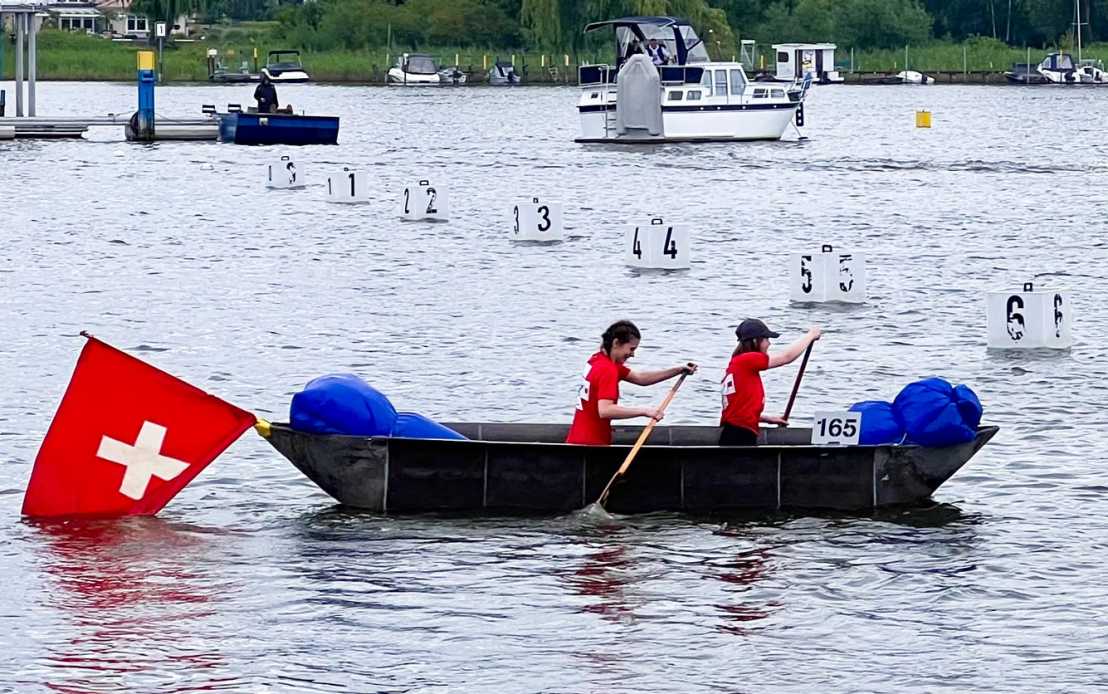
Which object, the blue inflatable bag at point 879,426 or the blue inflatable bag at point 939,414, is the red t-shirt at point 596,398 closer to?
the blue inflatable bag at point 879,426

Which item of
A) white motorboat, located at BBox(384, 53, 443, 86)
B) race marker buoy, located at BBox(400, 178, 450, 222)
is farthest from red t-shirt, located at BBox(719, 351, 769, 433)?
white motorboat, located at BBox(384, 53, 443, 86)

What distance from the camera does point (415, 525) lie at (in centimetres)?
1566

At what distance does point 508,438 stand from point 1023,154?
183 ft

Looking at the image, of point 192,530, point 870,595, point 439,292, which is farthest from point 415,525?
point 439,292

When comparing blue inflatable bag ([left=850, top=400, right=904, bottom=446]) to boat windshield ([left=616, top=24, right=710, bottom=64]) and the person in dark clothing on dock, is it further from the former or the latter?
boat windshield ([left=616, top=24, right=710, bottom=64])

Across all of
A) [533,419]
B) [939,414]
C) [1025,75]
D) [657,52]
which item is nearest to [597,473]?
[939,414]

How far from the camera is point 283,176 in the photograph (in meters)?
52.1

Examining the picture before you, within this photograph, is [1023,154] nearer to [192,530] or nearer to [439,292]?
[439,292]

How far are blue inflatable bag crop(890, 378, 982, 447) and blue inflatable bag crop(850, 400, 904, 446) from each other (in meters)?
0.11

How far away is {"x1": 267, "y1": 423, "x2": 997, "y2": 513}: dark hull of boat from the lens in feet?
51.1

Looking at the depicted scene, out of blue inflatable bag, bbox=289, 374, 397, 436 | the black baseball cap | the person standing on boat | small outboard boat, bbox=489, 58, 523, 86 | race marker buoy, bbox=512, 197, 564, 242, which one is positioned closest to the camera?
blue inflatable bag, bbox=289, 374, 397, 436

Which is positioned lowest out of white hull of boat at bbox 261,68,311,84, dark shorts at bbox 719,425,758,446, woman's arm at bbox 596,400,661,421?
dark shorts at bbox 719,425,758,446

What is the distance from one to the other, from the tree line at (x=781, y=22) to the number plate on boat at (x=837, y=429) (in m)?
129

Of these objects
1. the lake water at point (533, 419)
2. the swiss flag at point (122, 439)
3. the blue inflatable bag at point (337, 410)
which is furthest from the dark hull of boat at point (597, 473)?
the swiss flag at point (122, 439)
